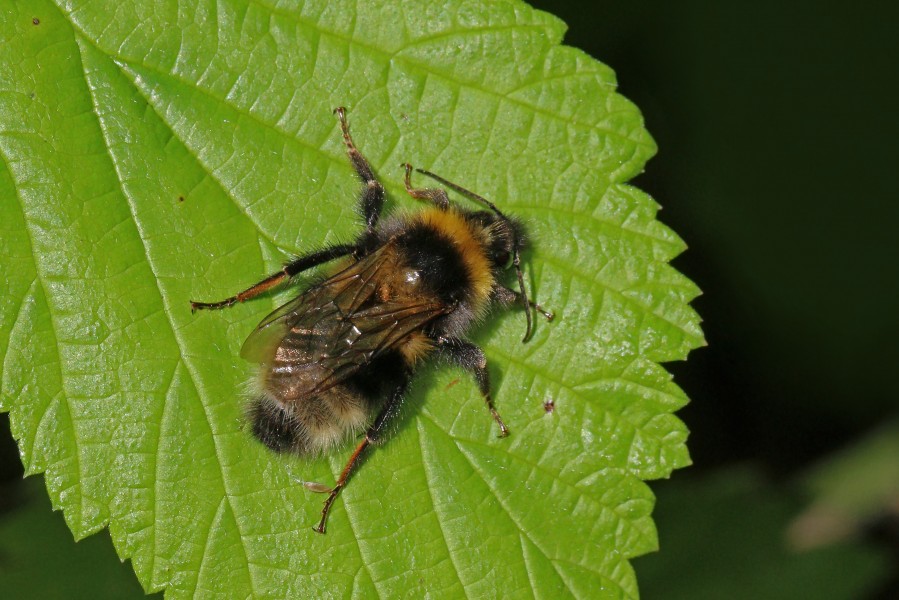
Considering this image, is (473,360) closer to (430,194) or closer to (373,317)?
(373,317)

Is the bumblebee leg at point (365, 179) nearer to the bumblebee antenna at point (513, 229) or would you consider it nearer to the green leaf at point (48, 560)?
the bumblebee antenna at point (513, 229)

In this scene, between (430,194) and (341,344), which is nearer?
(341,344)

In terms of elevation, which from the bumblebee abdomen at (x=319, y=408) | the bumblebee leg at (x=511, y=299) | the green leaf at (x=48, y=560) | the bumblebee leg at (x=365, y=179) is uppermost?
the bumblebee leg at (x=365, y=179)

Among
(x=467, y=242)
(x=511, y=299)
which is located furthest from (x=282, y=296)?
(x=511, y=299)

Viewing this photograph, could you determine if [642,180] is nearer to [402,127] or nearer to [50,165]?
[402,127]

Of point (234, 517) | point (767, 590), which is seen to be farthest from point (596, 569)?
point (767, 590)

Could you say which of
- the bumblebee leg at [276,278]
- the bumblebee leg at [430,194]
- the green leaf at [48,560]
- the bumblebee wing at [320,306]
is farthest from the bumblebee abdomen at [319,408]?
the green leaf at [48,560]
